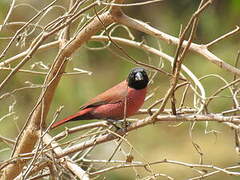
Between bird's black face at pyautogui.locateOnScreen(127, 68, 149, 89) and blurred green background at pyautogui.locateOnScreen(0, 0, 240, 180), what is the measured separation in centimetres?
228

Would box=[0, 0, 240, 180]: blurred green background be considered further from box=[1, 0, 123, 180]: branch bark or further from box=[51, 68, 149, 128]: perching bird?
box=[1, 0, 123, 180]: branch bark

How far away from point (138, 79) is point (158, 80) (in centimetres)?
346

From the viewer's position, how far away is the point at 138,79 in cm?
321

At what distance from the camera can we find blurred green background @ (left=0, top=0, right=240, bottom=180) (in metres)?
5.89

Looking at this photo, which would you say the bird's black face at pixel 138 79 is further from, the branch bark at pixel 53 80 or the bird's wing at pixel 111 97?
the branch bark at pixel 53 80

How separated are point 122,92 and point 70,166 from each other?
0.82m

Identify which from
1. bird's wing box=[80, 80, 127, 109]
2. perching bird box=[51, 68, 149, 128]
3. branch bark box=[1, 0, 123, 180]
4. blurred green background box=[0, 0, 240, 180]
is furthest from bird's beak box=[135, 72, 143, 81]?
blurred green background box=[0, 0, 240, 180]

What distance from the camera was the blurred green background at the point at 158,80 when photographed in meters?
5.89

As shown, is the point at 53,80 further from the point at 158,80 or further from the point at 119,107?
the point at 158,80

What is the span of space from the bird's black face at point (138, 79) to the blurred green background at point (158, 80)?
7.48ft

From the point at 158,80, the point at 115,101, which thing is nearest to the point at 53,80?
the point at 115,101

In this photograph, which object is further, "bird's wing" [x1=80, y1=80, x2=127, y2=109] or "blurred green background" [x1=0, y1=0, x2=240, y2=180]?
"blurred green background" [x1=0, y1=0, x2=240, y2=180]

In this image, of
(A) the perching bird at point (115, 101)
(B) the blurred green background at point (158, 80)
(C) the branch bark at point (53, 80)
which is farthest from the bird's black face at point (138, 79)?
(B) the blurred green background at point (158, 80)

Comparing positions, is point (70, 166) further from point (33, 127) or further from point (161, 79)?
point (161, 79)
